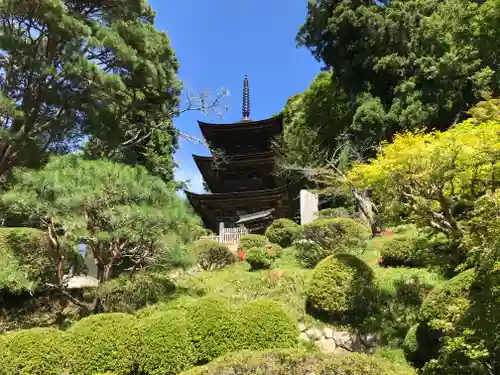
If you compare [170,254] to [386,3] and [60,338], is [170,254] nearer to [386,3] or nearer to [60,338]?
[60,338]

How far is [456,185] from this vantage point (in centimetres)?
814

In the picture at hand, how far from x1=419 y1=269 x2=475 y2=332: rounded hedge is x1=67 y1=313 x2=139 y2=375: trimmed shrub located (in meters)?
4.48

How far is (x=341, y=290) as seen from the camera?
8.03 meters

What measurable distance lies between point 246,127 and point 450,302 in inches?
747

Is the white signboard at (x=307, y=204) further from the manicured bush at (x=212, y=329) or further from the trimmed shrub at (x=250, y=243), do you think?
the manicured bush at (x=212, y=329)

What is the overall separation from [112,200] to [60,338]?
2.74 m

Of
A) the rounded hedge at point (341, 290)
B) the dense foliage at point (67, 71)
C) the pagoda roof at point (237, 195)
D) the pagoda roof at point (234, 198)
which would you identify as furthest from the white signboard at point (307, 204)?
the rounded hedge at point (341, 290)

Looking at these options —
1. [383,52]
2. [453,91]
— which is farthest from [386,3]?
[453,91]

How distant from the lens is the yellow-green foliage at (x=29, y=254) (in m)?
8.05

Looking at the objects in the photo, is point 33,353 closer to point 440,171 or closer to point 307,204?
point 440,171

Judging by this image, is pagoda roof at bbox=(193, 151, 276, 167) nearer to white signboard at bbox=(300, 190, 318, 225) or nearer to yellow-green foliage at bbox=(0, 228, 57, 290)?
white signboard at bbox=(300, 190, 318, 225)

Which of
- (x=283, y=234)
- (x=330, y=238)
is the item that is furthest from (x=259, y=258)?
(x=283, y=234)

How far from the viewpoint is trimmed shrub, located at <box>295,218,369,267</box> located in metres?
11.9

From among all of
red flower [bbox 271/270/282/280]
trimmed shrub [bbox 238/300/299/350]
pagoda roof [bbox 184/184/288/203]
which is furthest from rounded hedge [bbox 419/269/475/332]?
pagoda roof [bbox 184/184/288/203]
